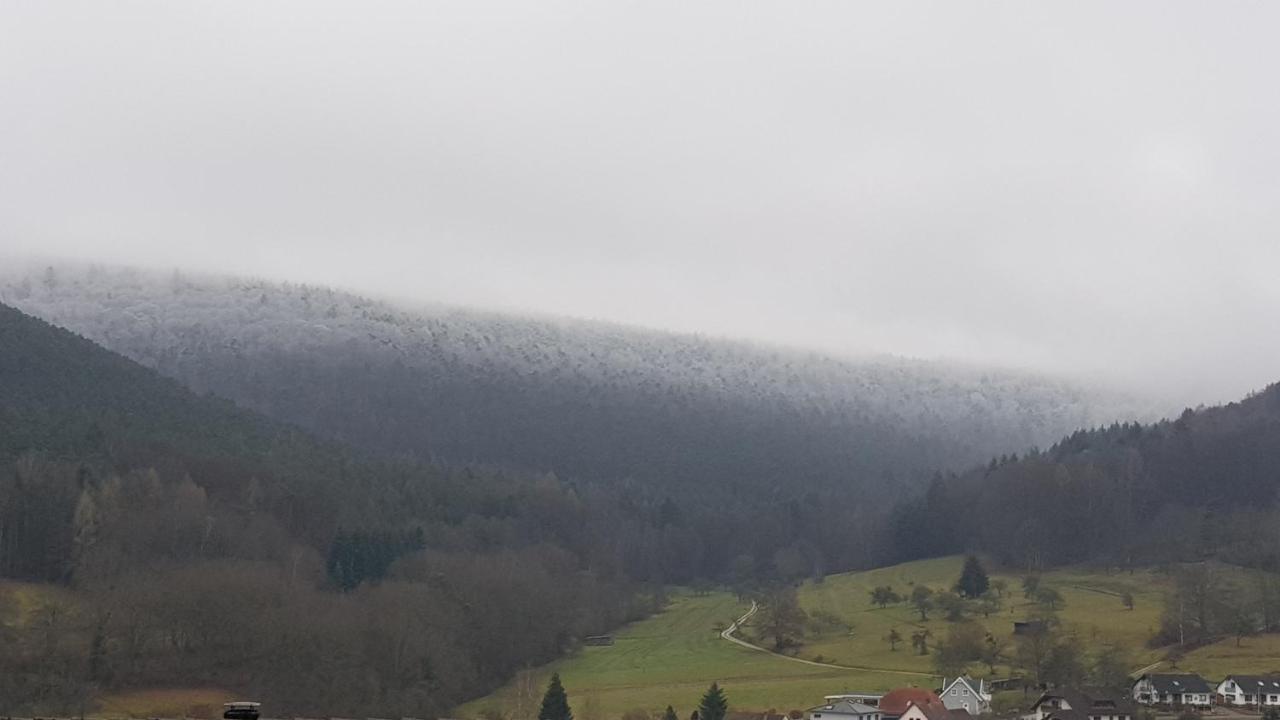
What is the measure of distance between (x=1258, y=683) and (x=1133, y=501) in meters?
70.4

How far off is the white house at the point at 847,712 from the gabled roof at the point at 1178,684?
19635mm

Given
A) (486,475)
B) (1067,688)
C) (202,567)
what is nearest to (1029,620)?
(1067,688)

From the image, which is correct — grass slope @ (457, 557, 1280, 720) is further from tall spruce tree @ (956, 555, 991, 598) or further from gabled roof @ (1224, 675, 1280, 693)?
gabled roof @ (1224, 675, 1280, 693)

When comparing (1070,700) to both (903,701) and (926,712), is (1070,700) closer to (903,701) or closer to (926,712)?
(926,712)

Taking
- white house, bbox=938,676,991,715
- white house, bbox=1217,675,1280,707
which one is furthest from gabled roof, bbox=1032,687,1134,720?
white house, bbox=1217,675,1280,707

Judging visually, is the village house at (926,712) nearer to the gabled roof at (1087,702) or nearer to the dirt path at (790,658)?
the gabled roof at (1087,702)

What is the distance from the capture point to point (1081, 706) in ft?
294

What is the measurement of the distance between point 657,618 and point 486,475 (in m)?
42.0

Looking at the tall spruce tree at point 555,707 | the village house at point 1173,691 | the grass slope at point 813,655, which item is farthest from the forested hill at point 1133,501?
the tall spruce tree at point 555,707

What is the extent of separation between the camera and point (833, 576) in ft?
574

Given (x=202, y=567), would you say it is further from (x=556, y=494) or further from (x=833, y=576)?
(x=833, y=576)

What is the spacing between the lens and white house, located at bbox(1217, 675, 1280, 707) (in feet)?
310

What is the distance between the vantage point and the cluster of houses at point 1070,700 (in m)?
89.2

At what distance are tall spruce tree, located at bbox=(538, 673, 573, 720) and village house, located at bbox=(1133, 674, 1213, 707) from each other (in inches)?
1430
